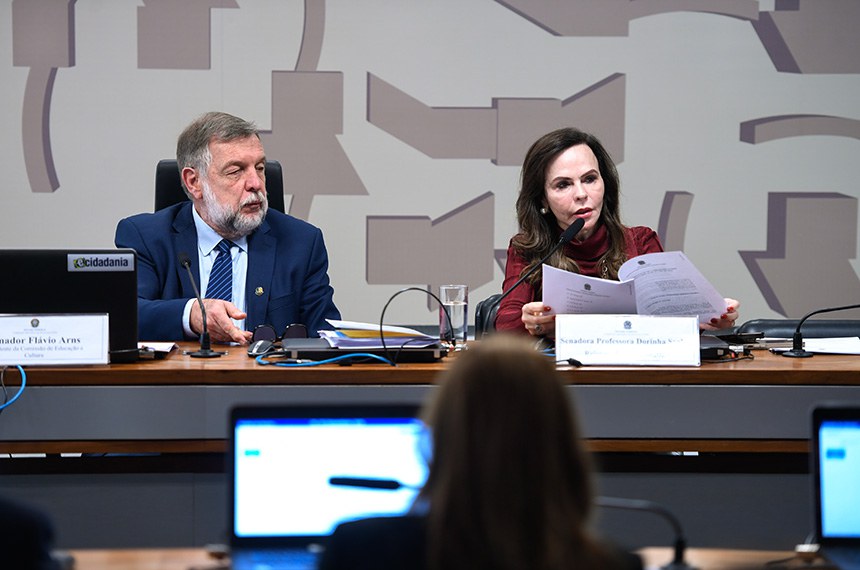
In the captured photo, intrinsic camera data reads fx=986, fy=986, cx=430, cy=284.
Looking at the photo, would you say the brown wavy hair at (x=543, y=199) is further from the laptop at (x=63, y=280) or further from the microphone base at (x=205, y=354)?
the laptop at (x=63, y=280)

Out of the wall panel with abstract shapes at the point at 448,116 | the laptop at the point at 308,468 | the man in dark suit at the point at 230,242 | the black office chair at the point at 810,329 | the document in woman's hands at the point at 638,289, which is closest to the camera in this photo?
the laptop at the point at 308,468

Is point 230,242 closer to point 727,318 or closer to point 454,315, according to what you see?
point 454,315

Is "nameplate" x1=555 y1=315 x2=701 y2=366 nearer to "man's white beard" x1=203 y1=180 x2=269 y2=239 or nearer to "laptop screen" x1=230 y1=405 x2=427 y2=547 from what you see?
"laptop screen" x1=230 y1=405 x2=427 y2=547

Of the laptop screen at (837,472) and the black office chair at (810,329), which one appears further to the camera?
the black office chair at (810,329)

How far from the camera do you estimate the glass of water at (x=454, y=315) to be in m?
2.50

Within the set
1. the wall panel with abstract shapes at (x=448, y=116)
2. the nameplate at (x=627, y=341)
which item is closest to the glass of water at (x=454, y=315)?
the nameplate at (x=627, y=341)

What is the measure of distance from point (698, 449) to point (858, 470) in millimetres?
736

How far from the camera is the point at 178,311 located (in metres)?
2.81

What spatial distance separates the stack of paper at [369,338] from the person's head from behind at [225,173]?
2.82ft

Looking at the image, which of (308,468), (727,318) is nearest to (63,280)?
(308,468)

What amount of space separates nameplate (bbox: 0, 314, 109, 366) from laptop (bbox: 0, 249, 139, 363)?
0.03 m

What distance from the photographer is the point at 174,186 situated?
333 centimetres

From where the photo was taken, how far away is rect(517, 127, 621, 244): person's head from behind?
311 cm

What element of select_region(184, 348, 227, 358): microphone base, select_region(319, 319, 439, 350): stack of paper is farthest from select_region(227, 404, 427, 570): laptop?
select_region(184, 348, 227, 358): microphone base
